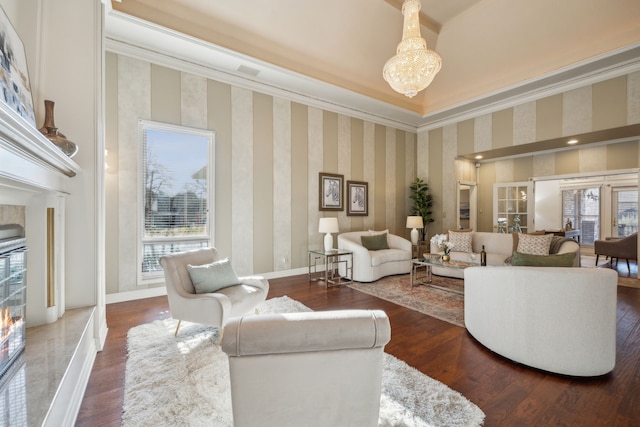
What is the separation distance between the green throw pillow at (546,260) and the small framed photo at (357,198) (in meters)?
3.70

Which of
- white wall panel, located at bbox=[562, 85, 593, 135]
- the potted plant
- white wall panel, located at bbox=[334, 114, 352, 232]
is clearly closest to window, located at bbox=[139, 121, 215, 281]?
white wall panel, located at bbox=[334, 114, 352, 232]

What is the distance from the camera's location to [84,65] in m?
2.40

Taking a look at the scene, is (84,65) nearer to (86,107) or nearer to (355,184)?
(86,107)

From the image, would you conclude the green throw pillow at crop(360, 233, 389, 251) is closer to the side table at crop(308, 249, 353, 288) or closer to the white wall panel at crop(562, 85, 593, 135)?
the side table at crop(308, 249, 353, 288)

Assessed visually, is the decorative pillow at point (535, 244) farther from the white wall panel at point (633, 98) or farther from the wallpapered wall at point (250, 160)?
the wallpapered wall at point (250, 160)

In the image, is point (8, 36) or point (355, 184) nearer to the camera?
point (8, 36)

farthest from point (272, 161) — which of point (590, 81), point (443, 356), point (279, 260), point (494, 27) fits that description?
point (590, 81)

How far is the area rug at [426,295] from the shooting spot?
322 cm

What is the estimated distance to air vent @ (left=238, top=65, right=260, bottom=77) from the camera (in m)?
4.23

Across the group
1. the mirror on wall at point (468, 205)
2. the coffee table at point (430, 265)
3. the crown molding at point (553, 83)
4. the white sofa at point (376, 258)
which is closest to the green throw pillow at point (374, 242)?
the white sofa at point (376, 258)

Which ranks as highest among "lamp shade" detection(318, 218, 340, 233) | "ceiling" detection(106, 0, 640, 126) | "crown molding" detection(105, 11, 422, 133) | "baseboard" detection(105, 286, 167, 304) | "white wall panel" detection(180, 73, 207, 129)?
"ceiling" detection(106, 0, 640, 126)

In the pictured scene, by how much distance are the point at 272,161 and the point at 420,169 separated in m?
4.31

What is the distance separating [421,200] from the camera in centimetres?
682

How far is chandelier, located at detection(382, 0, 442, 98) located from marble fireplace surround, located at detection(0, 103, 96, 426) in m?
3.65
